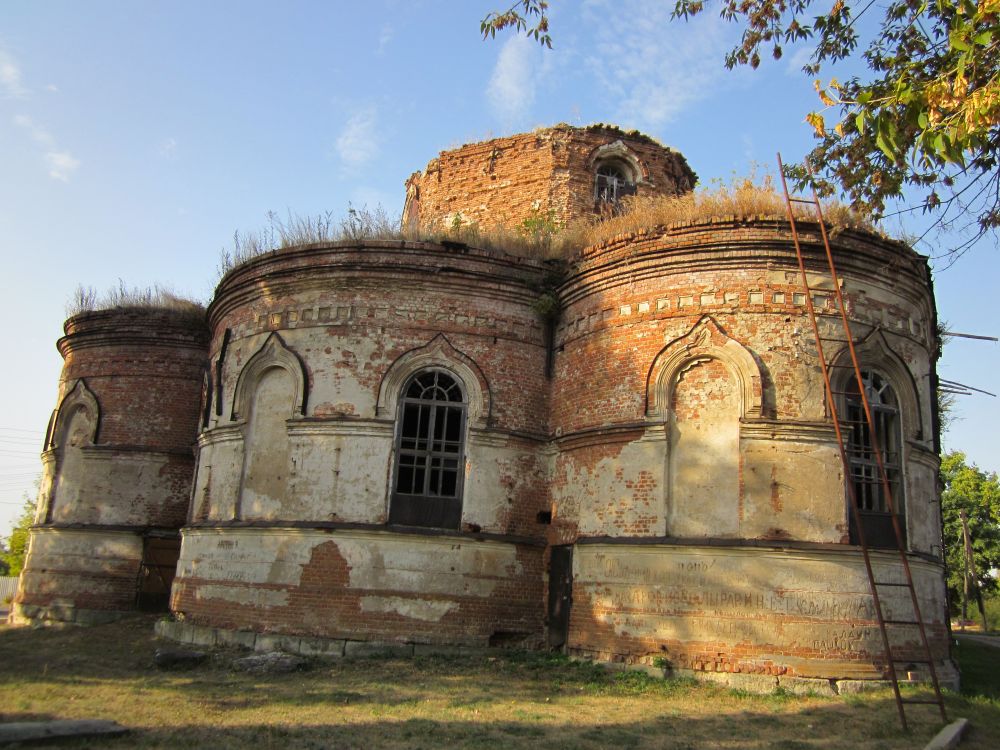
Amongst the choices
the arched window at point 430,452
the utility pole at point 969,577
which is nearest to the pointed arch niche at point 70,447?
the arched window at point 430,452

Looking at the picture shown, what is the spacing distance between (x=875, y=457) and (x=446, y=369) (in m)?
6.26

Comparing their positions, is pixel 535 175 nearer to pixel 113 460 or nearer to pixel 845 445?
pixel 845 445

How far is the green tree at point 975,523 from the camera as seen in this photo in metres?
37.0

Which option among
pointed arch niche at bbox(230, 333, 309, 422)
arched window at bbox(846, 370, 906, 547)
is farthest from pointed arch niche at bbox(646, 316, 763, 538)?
pointed arch niche at bbox(230, 333, 309, 422)

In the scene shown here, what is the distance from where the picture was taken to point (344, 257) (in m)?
13.1

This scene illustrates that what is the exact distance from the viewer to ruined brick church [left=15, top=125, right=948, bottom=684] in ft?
34.1

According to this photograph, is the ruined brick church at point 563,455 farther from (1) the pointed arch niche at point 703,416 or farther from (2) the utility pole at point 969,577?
(2) the utility pole at point 969,577

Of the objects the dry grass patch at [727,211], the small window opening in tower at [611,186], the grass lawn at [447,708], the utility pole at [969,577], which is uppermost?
the small window opening in tower at [611,186]

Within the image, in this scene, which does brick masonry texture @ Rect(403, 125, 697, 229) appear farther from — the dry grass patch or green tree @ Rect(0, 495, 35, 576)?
green tree @ Rect(0, 495, 35, 576)

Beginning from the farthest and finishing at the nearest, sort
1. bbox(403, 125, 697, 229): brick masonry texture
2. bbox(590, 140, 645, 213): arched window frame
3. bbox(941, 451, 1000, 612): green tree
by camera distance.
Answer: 1. bbox(941, 451, 1000, 612): green tree
2. bbox(590, 140, 645, 213): arched window frame
3. bbox(403, 125, 697, 229): brick masonry texture

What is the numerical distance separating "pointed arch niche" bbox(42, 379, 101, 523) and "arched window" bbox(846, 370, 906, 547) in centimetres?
1457

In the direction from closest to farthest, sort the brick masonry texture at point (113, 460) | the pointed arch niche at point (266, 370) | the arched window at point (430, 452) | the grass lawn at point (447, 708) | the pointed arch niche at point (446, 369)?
the grass lawn at point (447, 708) → the arched window at point (430, 452) → the pointed arch niche at point (446, 369) → the pointed arch niche at point (266, 370) → the brick masonry texture at point (113, 460)

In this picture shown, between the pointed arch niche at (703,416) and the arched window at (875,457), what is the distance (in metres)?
1.46

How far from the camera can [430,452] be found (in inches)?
493
